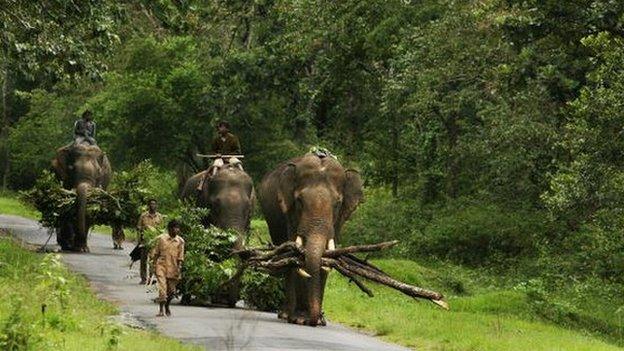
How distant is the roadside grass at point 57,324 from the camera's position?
491 inches

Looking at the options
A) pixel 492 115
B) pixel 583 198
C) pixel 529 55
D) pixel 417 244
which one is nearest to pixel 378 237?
pixel 417 244

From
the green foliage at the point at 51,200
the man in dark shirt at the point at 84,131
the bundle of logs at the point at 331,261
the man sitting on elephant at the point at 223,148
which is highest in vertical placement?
the man in dark shirt at the point at 84,131

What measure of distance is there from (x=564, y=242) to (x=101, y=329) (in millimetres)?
19276

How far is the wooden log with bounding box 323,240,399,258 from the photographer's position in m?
18.0

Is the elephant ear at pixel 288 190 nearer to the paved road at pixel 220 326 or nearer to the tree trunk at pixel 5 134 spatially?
the paved road at pixel 220 326

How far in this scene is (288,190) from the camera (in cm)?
1959

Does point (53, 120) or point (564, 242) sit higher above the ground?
point (53, 120)

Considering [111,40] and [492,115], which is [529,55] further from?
[111,40]

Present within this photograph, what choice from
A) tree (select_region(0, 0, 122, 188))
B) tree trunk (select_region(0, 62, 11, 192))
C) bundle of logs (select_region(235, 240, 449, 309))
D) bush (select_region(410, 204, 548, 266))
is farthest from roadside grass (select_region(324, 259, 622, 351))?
tree trunk (select_region(0, 62, 11, 192))

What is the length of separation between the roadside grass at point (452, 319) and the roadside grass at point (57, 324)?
463 centimetres

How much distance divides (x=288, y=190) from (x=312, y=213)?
3.03 ft

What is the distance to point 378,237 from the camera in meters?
37.8

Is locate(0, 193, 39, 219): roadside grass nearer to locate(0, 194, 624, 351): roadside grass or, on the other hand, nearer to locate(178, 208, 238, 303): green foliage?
locate(0, 194, 624, 351): roadside grass

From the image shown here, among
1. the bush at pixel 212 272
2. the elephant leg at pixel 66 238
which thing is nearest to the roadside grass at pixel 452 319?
the bush at pixel 212 272
